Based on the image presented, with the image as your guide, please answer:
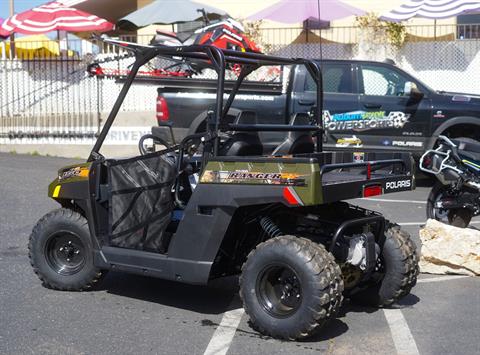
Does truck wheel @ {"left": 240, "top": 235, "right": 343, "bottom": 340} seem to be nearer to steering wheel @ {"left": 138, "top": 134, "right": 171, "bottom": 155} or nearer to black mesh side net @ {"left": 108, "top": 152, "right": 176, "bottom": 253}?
black mesh side net @ {"left": 108, "top": 152, "right": 176, "bottom": 253}

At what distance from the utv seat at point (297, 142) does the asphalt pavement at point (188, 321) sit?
1322mm

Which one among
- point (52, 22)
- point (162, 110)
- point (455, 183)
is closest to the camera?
point (455, 183)

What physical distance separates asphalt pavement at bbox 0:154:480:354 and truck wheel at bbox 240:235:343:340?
158 millimetres

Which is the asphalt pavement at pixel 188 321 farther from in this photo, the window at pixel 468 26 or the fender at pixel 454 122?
the window at pixel 468 26

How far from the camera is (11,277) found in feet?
22.4

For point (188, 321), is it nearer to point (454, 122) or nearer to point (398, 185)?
point (398, 185)

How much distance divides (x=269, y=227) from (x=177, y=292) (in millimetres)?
1389

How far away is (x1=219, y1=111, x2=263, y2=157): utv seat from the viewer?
5.56 metres

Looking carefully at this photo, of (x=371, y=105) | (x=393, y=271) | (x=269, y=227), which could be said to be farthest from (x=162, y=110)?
(x=393, y=271)

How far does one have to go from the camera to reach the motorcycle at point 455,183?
28.8 ft

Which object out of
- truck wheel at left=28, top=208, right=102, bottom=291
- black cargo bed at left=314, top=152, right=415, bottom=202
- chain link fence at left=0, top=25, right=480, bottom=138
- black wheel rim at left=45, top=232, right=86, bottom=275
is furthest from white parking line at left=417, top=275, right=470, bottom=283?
chain link fence at left=0, top=25, right=480, bottom=138

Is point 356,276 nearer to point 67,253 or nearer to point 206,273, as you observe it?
point 206,273

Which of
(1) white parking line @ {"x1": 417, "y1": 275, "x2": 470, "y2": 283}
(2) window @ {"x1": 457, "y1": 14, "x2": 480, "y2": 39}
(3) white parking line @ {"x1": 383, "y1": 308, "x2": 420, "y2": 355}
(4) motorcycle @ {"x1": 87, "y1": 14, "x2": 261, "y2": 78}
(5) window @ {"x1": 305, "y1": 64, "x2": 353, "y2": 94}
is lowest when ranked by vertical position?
(3) white parking line @ {"x1": 383, "y1": 308, "x2": 420, "y2": 355}

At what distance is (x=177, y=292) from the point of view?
646cm
